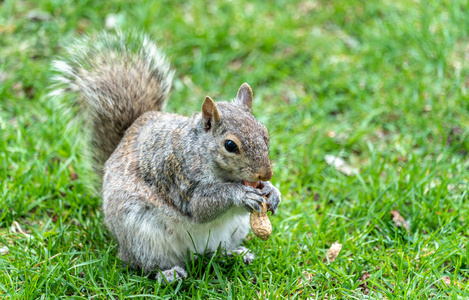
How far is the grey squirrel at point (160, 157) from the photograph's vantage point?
6.98 ft

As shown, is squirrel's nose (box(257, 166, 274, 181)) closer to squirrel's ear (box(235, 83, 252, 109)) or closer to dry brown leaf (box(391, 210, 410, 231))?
squirrel's ear (box(235, 83, 252, 109))

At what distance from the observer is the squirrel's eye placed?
2.07m

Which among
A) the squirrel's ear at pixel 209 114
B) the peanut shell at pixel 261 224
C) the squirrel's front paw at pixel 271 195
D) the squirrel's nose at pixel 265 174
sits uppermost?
the squirrel's ear at pixel 209 114

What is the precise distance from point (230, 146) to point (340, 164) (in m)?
1.26

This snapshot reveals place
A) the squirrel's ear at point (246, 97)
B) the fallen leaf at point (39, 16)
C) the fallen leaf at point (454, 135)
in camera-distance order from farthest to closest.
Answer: the fallen leaf at point (39, 16), the fallen leaf at point (454, 135), the squirrel's ear at point (246, 97)

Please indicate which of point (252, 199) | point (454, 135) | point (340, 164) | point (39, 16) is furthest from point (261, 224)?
point (39, 16)

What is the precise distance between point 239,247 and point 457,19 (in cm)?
248

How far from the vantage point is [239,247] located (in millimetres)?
2523

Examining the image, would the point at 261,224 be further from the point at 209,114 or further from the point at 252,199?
the point at 209,114

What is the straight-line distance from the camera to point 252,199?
2121 mm

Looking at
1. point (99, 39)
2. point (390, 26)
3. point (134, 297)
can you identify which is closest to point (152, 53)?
point (99, 39)

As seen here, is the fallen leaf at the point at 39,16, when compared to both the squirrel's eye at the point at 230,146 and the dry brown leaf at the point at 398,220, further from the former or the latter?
the dry brown leaf at the point at 398,220

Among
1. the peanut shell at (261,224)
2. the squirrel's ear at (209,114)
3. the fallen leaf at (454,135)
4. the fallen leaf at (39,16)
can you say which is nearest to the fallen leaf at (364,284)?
the peanut shell at (261,224)

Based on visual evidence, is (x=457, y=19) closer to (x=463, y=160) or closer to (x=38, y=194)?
(x=463, y=160)
